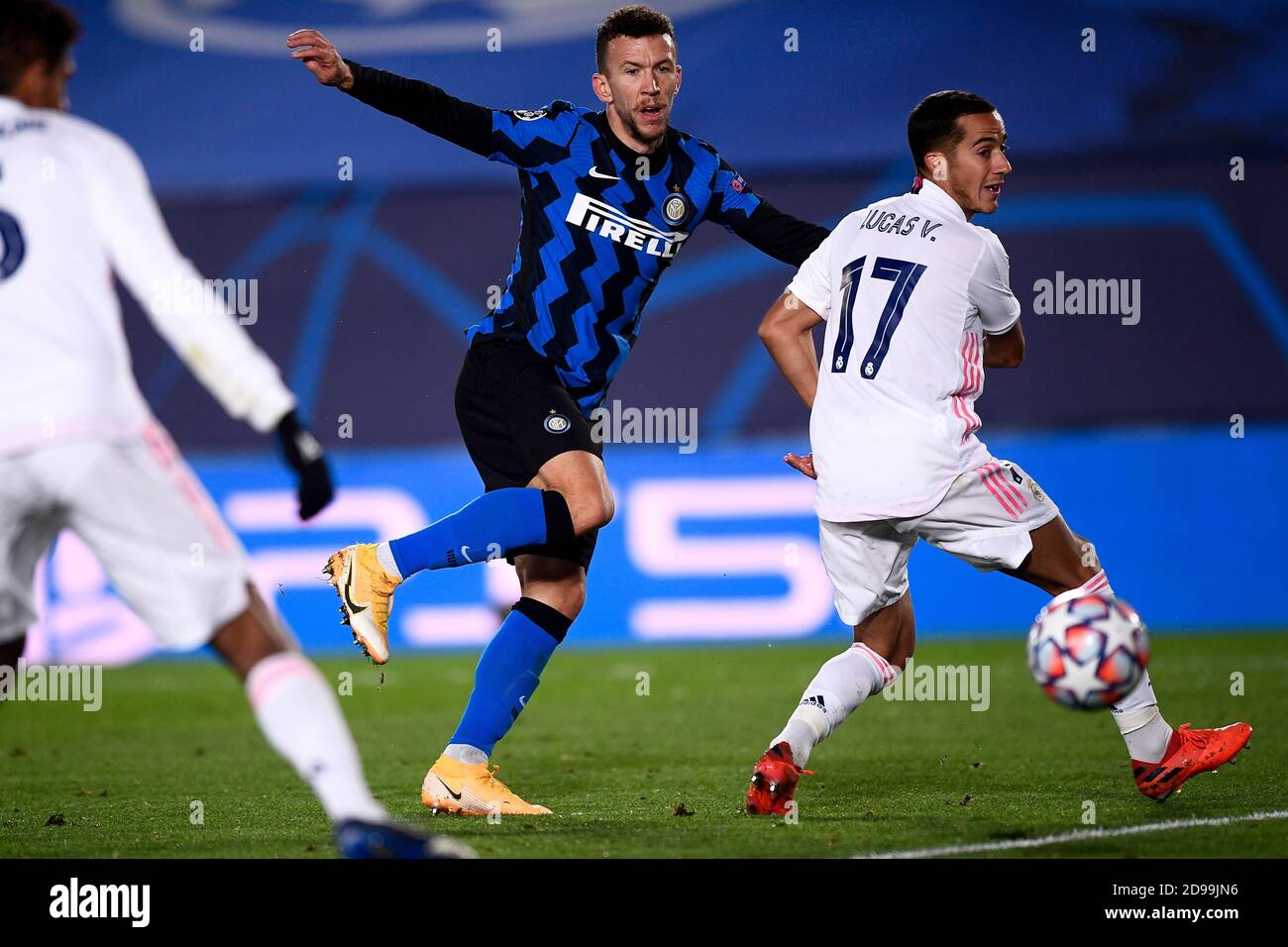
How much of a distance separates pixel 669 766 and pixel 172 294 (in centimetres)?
347

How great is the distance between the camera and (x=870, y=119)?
13.2 metres

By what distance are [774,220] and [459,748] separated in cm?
215

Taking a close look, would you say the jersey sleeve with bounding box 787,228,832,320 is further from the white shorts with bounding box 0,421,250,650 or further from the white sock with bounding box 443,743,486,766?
the white shorts with bounding box 0,421,250,650

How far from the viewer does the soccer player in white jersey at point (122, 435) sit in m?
3.00

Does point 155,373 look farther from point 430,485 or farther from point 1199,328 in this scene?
point 1199,328

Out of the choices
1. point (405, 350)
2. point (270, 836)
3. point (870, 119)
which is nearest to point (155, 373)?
point (405, 350)

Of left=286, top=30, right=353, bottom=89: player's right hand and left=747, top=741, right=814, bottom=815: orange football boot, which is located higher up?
left=286, top=30, right=353, bottom=89: player's right hand

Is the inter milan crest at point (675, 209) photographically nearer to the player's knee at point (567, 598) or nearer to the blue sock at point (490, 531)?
the blue sock at point (490, 531)

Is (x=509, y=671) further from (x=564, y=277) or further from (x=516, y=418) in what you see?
(x=564, y=277)

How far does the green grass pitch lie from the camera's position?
4.12m

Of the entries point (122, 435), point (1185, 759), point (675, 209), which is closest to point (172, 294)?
point (122, 435)

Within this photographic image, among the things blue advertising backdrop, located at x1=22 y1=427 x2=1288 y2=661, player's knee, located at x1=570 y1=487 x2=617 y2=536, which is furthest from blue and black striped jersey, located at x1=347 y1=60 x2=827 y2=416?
blue advertising backdrop, located at x1=22 y1=427 x2=1288 y2=661

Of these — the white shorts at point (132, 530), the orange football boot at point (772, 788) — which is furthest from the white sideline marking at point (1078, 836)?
the white shorts at point (132, 530)

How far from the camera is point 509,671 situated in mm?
4926
